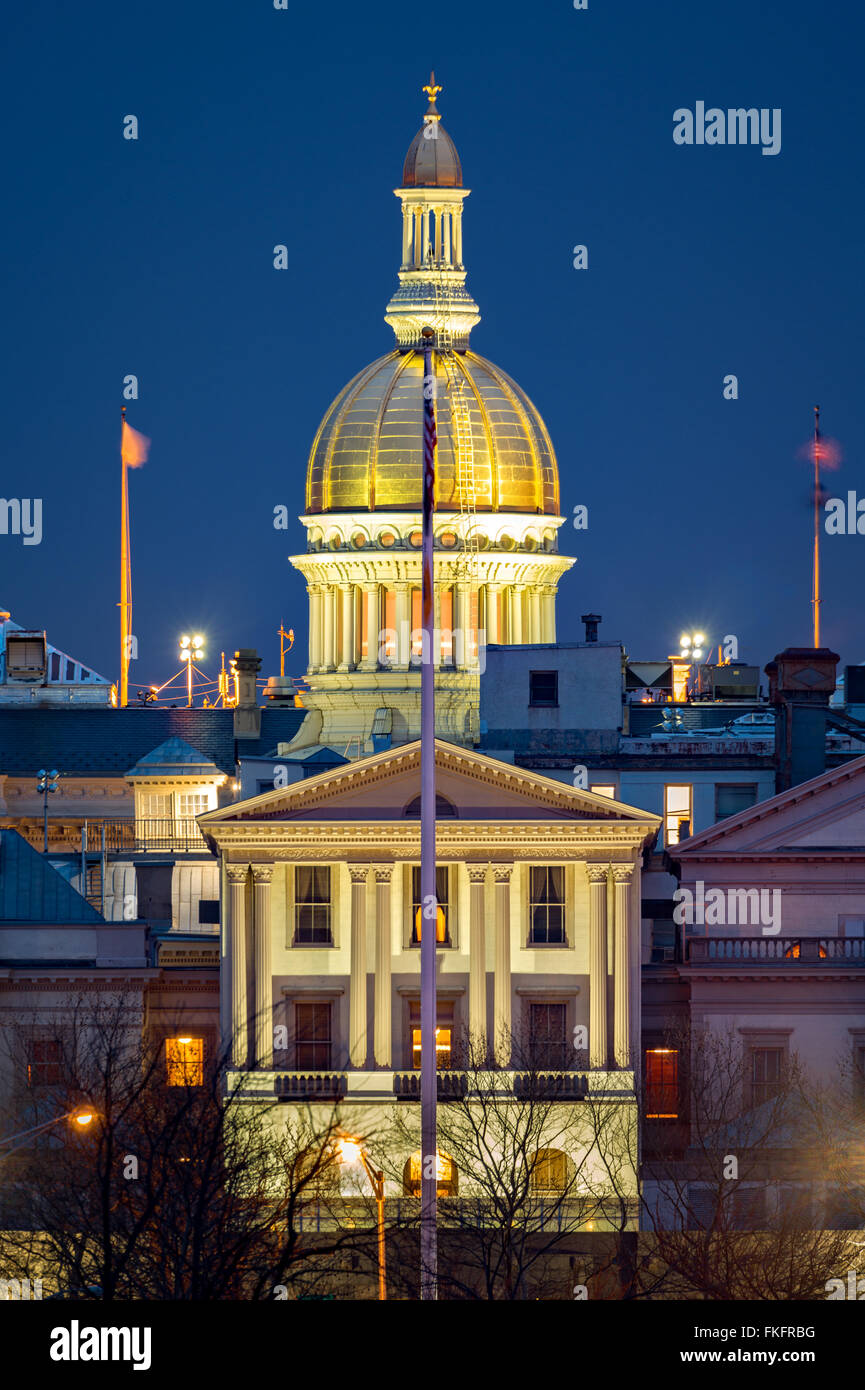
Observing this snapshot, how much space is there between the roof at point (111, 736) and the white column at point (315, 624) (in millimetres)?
9920

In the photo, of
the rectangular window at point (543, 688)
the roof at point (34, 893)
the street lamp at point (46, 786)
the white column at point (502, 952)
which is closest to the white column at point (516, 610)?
the street lamp at point (46, 786)

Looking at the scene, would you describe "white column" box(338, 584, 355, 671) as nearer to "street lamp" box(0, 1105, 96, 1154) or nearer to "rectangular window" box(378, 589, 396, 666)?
"rectangular window" box(378, 589, 396, 666)

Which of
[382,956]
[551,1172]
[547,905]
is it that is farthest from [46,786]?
[551,1172]

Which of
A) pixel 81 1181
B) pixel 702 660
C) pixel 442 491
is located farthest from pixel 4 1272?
pixel 702 660

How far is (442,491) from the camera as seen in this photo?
434 feet

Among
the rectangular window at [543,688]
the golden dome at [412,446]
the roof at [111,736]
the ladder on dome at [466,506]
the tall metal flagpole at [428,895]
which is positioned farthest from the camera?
the roof at [111,736]

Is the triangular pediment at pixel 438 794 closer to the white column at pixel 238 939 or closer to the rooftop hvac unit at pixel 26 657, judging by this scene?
the white column at pixel 238 939

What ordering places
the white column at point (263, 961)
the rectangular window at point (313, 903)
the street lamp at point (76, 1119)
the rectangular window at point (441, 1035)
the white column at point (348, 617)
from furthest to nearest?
1. the white column at point (348, 617)
2. the rectangular window at point (313, 903)
3. the rectangular window at point (441, 1035)
4. the white column at point (263, 961)
5. the street lamp at point (76, 1119)

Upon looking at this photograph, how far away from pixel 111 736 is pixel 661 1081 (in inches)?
2376

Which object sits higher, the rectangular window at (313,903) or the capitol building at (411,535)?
the capitol building at (411,535)

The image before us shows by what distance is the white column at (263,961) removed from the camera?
93438mm

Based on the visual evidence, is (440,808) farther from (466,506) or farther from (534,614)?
(534,614)
